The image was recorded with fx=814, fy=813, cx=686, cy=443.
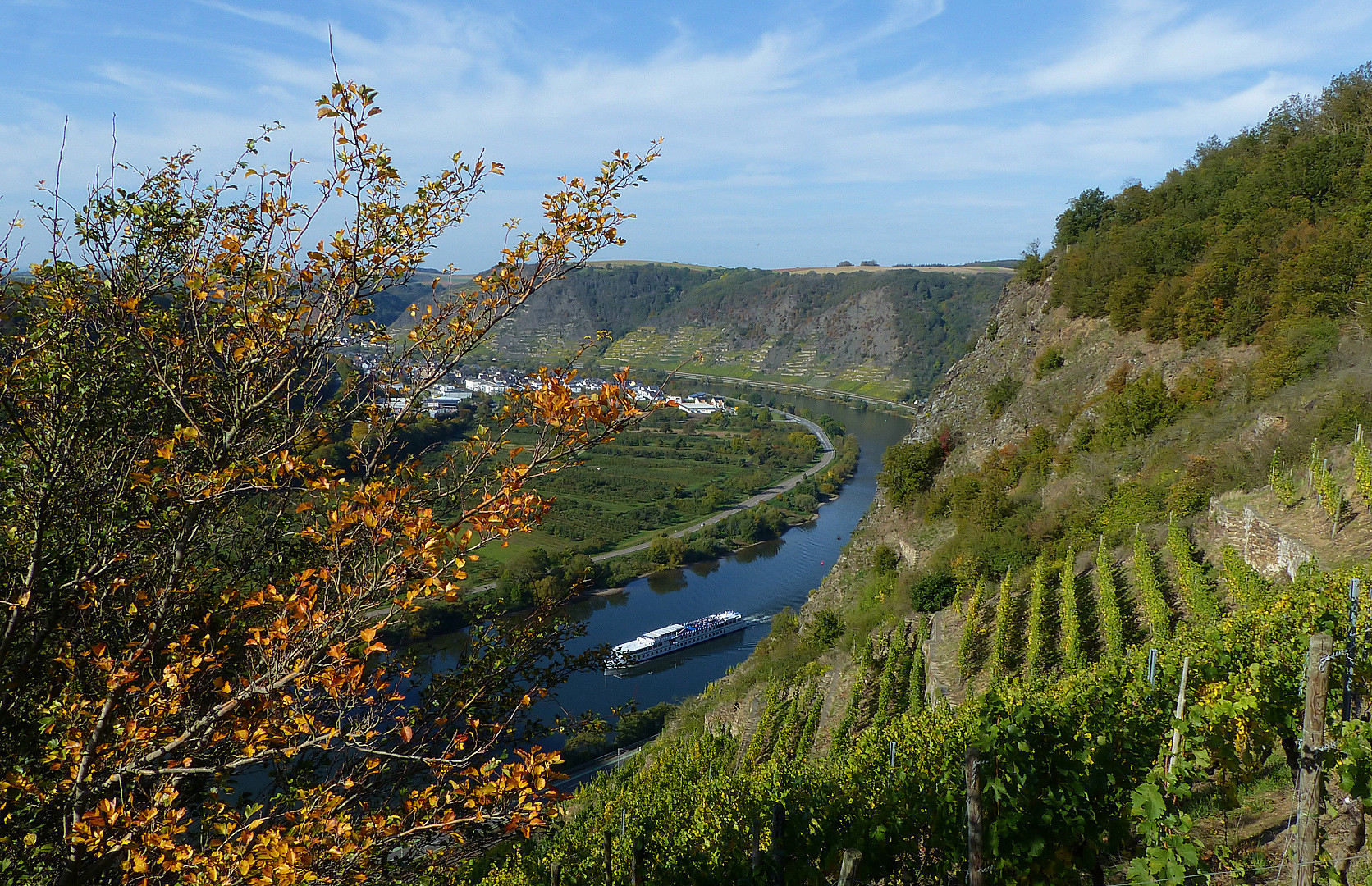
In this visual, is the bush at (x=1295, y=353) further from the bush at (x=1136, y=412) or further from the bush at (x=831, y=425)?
the bush at (x=831, y=425)

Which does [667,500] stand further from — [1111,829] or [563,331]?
[563,331]

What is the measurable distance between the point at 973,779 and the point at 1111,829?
1648 millimetres

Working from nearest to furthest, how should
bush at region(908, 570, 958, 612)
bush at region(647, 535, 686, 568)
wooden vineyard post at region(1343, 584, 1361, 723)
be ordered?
wooden vineyard post at region(1343, 584, 1361, 723), bush at region(908, 570, 958, 612), bush at region(647, 535, 686, 568)

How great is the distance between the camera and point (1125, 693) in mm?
5574

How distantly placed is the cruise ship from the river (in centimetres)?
33

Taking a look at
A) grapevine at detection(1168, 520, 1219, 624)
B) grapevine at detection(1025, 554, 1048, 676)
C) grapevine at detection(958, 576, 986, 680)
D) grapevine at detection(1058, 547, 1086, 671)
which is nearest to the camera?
grapevine at detection(1168, 520, 1219, 624)

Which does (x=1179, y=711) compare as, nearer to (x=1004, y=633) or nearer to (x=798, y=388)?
(x=1004, y=633)

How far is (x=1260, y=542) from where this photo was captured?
9.81m

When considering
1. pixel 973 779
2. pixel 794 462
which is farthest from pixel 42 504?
pixel 794 462

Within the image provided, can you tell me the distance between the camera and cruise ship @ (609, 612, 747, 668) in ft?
106

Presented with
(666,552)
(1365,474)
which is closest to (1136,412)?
(1365,474)

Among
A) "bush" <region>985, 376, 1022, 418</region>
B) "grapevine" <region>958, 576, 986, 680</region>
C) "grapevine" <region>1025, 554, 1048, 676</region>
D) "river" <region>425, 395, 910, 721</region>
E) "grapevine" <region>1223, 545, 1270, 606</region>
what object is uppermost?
"bush" <region>985, 376, 1022, 418</region>

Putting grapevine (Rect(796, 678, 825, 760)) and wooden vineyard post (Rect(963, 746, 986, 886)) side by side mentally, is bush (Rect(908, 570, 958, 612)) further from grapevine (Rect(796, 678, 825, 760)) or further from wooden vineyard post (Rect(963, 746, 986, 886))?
wooden vineyard post (Rect(963, 746, 986, 886))

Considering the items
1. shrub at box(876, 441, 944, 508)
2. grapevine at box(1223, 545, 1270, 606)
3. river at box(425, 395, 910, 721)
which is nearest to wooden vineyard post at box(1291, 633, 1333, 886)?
grapevine at box(1223, 545, 1270, 606)
